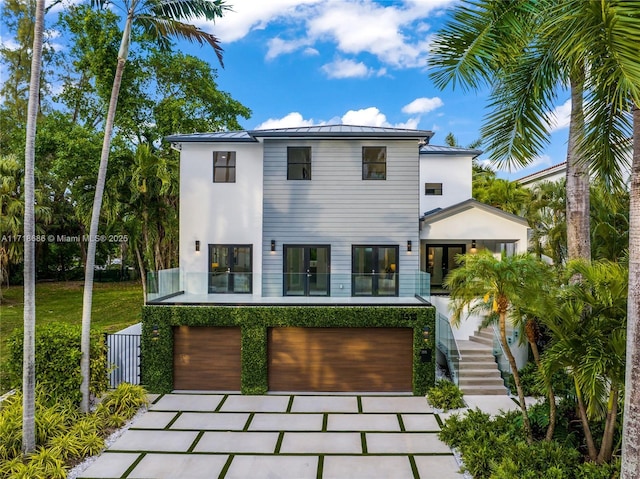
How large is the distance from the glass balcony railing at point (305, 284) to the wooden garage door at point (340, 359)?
1273mm

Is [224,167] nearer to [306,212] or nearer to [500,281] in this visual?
[306,212]

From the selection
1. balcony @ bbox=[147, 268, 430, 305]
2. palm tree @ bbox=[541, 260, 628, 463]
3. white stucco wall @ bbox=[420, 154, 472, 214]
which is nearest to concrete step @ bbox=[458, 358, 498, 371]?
balcony @ bbox=[147, 268, 430, 305]

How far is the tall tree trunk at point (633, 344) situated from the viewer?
189 inches

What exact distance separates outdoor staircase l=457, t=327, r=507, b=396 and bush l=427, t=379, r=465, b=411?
57 cm

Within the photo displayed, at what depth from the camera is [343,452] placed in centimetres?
752

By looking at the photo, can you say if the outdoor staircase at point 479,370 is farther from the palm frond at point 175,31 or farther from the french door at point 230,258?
the palm frond at point 175,31

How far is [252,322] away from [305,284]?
1975 millimetres

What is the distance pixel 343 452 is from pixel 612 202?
6.67 meters

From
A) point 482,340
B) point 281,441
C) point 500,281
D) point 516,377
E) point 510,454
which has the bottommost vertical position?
point 281,441

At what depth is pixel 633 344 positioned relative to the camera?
4.80 metres

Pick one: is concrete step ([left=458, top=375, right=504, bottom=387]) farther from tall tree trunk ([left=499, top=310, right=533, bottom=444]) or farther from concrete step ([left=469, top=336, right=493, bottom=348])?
tall tree trunk ([left=499, top=310, right=533, bottom=444])

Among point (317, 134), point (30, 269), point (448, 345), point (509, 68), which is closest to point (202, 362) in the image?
point (30, 269)

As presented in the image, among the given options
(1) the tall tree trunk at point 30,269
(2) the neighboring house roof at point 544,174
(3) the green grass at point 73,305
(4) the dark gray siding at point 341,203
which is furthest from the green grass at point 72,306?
(2) the neighboring house roof at point 544,174

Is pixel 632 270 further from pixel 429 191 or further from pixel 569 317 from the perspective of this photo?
pixel 429 191
